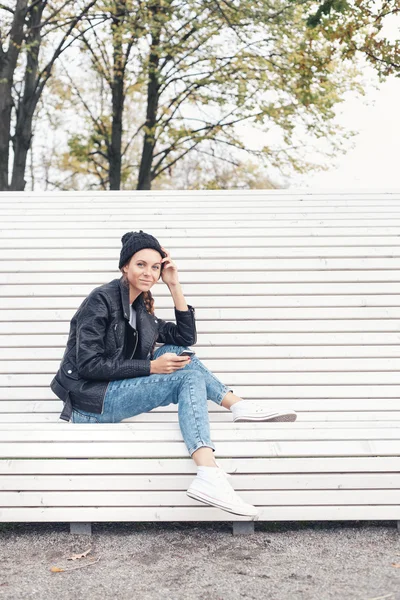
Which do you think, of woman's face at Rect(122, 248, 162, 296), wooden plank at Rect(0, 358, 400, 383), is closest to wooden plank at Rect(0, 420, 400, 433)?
woman's face at Rect(122, 248, 162, 296)

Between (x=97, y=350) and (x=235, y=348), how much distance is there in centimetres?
140

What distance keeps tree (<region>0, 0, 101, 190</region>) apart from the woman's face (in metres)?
9.90

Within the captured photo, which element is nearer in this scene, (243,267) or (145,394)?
(145,394)

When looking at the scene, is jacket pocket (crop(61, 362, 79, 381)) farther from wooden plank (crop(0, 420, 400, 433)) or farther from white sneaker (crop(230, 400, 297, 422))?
white sneaker (crop(230, 400, 297, 422))

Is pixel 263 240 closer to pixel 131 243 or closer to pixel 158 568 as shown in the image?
pixel 131 243

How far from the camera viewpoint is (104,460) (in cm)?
404

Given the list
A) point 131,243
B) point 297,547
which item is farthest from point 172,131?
point 297,547

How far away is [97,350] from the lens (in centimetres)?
433

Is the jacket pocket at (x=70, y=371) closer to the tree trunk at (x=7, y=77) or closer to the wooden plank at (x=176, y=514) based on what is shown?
the wooden plank at (x=176, y=514)

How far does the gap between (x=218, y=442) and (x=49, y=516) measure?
905 mm

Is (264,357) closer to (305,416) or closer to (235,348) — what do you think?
(235,348)

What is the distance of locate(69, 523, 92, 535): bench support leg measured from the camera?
4.11 meters

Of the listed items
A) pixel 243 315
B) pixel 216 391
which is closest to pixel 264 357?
pixel 243 315

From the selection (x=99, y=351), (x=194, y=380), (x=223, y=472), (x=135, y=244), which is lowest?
(x=223, y=472)
